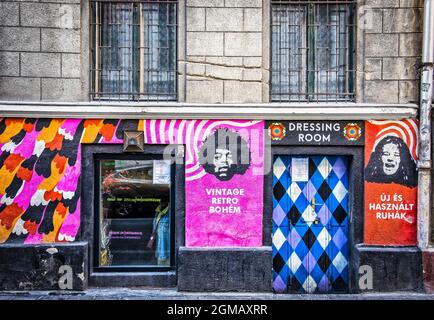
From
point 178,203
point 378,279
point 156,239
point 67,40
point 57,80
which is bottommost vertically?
point 378,279

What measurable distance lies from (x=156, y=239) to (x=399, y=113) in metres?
4.52

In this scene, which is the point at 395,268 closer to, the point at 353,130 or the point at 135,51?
the point at 353,130

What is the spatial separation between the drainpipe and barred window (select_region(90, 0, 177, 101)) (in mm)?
4068

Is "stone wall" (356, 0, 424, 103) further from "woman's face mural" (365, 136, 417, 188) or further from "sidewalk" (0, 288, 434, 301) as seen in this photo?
"sidewalk" (0, 288, 434, 301)

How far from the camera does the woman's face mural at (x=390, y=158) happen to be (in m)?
8.34

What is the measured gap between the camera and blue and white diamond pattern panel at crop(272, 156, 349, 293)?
860 centimetres

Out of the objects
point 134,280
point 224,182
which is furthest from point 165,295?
point 224,182

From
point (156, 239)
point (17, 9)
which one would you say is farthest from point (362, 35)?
point (17, 9)

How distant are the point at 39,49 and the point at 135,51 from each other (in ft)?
5.09

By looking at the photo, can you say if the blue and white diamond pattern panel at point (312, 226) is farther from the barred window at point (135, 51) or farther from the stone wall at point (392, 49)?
the barred window at point (135, 51)

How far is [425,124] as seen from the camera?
816cm

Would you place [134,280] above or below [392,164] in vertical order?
below

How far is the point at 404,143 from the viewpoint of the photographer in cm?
834

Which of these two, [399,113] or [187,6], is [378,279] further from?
[187,6]
